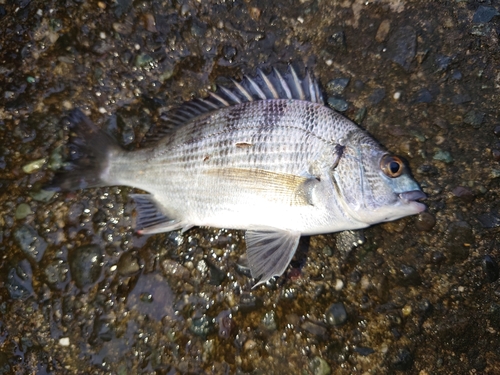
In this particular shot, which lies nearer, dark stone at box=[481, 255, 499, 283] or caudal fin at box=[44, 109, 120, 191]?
dark stone at box=[481, 255, 499, 283]

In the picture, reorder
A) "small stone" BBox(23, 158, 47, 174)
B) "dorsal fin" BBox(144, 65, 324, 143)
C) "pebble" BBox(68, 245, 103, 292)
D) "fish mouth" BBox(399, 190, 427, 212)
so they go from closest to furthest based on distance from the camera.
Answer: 1. "fish mouth" BBox(399, 190, 427, 212)
2. "dorsal fin" BBox(144, 65, 324, 143)
3. "pebble" BBox(68, 245, 103, 292)
4. "small stone" BBox(23, 158, 47, 174)

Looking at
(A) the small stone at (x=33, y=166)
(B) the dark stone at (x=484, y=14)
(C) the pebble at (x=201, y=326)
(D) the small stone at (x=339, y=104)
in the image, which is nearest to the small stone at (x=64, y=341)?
(C) the pebble at (x=201, y=326)

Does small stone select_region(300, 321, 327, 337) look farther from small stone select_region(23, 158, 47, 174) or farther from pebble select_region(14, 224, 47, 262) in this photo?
small stone select_region(23, 158, 47, 174)

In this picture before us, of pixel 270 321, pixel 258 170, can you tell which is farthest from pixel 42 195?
pixel 270 321

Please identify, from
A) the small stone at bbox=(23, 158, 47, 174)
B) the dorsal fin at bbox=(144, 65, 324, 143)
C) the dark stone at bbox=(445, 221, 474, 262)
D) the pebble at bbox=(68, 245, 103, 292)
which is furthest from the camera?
the small stone at bbox=(23, 158, 47, 174)

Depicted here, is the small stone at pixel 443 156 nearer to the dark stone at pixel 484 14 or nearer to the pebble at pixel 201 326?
the dark stone at pixel 484 14

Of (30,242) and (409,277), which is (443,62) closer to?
(409,277)

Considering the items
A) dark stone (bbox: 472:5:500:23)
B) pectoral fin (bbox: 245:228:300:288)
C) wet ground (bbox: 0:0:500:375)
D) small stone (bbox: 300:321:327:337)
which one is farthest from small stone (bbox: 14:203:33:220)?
dark stone (bbox: 472:5:500:23)
